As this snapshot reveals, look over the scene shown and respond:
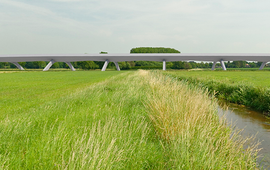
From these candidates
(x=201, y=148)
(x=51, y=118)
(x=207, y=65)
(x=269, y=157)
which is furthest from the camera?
(x=207, y=65)

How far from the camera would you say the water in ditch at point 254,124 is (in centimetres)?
370

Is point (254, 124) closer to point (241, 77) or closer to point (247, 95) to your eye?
point (247, 95)

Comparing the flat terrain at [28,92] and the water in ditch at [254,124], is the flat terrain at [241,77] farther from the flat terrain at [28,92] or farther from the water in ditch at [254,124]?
the flat terrain at [28,92]

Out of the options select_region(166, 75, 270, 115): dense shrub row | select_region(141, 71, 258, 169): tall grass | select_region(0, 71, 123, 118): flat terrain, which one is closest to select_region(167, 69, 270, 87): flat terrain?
select_region(166, 75, 270, 115): dense shrub row

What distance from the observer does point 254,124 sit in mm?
5672

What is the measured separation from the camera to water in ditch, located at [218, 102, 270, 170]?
370 cm

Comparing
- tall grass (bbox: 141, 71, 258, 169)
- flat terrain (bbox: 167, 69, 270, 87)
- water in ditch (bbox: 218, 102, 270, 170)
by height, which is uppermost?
tall grass (bbox: 141, 71, 258, 169)

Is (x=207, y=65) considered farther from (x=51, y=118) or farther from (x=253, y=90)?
(x=51, y=118)

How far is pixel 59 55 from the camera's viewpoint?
187ft

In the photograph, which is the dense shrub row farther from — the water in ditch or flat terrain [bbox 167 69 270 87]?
flat terrain [bbox 167 69 270 87]

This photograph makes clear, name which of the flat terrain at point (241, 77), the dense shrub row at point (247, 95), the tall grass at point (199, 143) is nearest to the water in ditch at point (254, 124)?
the tall grass at point (199, 143)

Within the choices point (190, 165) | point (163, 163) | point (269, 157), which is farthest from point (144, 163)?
point (269, 157)

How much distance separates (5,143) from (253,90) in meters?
8.96

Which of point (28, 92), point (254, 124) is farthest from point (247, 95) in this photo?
point (28, 92)
